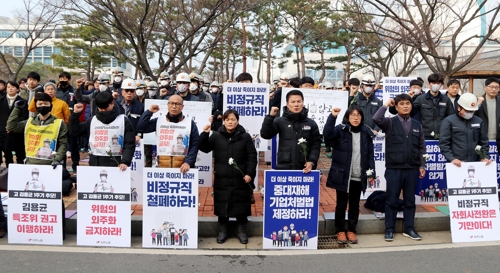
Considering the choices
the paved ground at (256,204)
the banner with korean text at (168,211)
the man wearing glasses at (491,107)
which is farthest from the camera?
the man wearing glasses at (491,107)

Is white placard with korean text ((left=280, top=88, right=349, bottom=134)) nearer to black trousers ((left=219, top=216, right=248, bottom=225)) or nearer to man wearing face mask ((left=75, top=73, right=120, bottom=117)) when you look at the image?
black trousers ((left=219, top=216, right=248, bottom=225))

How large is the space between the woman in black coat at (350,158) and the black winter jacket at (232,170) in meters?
1.03

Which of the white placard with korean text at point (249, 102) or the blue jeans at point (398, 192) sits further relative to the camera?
the white placard with korean text at point (249, 102)

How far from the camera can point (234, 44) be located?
89.3 ft

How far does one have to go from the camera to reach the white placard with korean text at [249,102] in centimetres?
655

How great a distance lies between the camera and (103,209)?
4953 millimetres

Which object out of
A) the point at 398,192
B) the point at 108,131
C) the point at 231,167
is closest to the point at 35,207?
the point at 108,131

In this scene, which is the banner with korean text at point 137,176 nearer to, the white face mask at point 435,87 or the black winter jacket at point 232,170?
the black winter jacket at point 232,170

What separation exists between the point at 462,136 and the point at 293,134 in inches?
90.1

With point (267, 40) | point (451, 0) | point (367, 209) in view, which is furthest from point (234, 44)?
point (367, 209)

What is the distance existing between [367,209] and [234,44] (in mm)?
22517

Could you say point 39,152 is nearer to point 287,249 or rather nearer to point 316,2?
point 287,249

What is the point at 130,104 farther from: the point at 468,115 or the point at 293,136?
the point at 468,115

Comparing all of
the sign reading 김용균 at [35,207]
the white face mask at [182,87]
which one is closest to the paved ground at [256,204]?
the sign reading 김용균 at [35,207]
